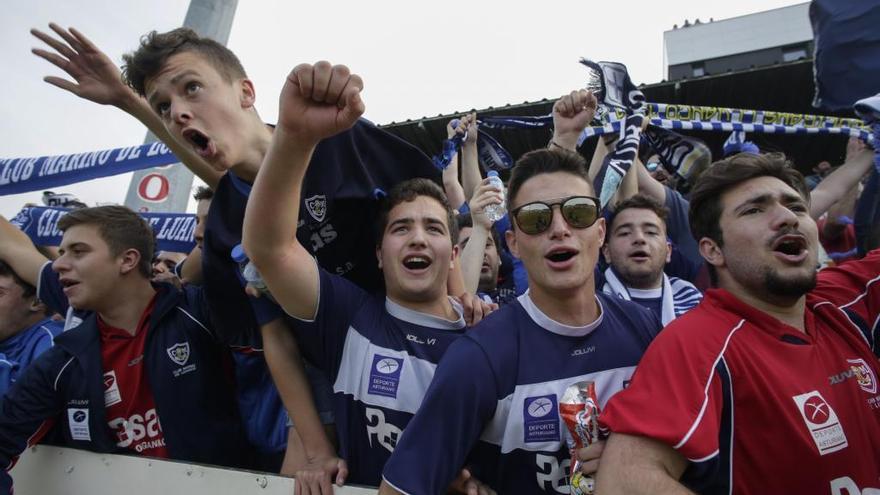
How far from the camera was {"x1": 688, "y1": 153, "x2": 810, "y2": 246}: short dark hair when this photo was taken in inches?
78.7

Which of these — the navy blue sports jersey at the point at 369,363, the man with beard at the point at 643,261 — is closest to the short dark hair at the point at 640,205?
the man with beard at the point at 643,261

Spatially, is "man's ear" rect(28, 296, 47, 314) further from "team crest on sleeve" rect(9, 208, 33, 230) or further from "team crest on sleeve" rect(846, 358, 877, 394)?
"team crest on sleeve" rect(846, 358, 877, 394)

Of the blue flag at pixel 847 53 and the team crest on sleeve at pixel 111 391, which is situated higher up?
the blue flag at pixel 847 53

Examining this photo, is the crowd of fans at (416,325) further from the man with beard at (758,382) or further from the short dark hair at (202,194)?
the short dark hair at (202,194)

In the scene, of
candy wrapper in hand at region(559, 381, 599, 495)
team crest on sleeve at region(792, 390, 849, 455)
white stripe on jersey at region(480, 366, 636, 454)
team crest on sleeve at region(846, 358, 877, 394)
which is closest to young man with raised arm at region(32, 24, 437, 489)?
white stripe on jersey at region(480, 366, 636, 454)

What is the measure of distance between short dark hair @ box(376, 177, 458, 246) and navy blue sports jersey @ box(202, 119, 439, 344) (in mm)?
55

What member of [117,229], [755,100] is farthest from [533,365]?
[755,100]

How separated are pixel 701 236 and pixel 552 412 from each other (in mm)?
973

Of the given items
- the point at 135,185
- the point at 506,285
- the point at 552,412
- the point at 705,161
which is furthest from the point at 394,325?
the point at 135,185

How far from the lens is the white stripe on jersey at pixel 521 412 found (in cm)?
159

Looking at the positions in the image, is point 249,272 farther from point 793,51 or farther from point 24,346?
point 793,51

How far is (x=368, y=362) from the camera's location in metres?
1.94

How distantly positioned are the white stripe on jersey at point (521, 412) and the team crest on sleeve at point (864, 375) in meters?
0.71

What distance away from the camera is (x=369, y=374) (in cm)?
192
